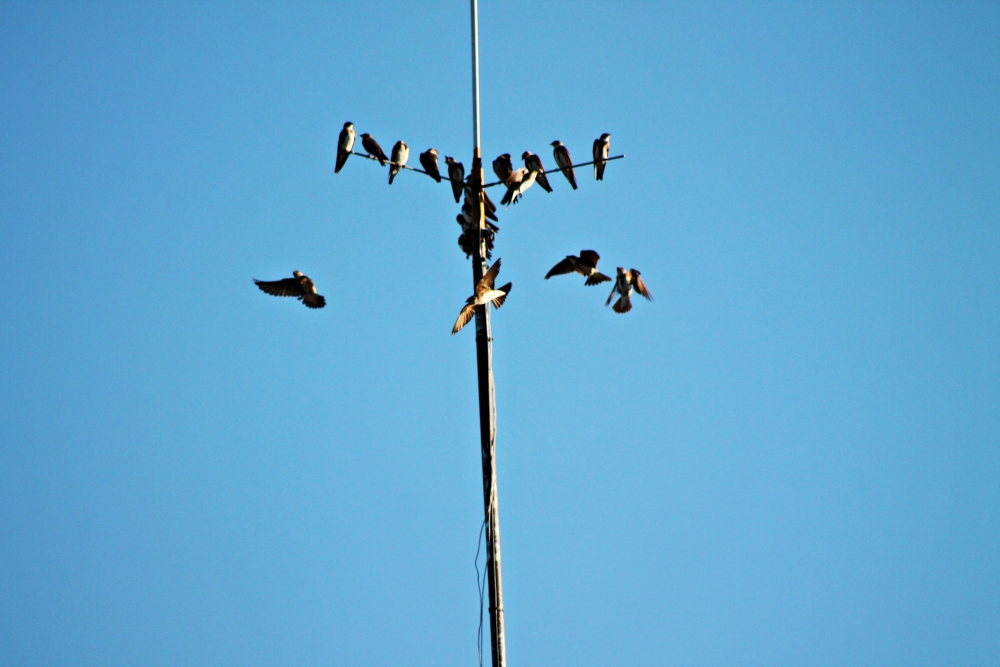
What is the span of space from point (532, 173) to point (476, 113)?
3.57ft

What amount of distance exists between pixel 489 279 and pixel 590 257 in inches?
45.7

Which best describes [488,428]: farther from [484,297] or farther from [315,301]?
[315,301]

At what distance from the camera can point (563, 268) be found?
30.4 ft

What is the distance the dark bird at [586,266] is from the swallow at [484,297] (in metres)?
0.76

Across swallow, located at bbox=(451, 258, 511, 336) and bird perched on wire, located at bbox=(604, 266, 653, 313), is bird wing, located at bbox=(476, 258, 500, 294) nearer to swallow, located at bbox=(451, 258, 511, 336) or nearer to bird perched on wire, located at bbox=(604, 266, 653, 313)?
swallow, located at bbox=(451, 258, 511, 336)

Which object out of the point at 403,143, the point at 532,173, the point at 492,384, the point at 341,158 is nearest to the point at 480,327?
the point at 492,384

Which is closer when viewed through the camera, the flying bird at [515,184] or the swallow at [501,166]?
the flying bird at [515,184]

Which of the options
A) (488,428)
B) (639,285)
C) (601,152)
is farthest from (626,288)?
(601,152)

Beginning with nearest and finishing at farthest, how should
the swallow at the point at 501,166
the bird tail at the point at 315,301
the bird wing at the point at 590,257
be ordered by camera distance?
the bird wing at the point at 590,257, the bird tail at the point at 315,301, the swallow at the point at 501,166

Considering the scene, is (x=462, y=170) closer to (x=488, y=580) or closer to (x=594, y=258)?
(x=594, y=258)

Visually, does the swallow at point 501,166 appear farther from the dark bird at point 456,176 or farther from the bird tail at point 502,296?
the bird tail at point 502,296

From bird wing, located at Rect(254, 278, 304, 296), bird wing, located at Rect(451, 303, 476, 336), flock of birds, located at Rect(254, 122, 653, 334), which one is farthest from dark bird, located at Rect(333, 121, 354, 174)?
bird wing, located at Rect(451, 303, 476, 336)

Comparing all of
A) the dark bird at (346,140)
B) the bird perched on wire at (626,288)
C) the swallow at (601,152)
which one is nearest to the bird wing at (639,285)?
the bird perched on wire at (626,288)

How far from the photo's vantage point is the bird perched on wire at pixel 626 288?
8.93m
